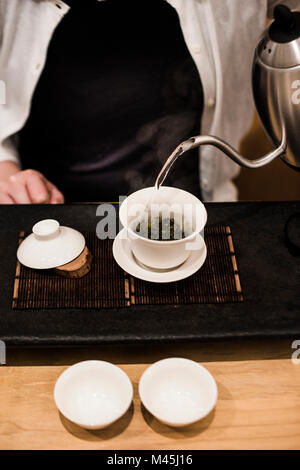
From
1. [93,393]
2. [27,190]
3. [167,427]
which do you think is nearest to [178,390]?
[167,427]

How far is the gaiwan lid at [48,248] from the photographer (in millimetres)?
1073

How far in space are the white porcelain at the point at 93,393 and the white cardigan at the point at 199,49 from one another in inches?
41.2

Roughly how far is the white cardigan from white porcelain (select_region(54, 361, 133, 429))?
1046 mm

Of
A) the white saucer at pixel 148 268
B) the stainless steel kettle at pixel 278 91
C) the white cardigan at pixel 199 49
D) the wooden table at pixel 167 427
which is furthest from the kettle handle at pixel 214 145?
the white cardigan at pixel 199 49

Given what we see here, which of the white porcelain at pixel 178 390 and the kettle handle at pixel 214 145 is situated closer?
the white porcelain at pixel 178 390

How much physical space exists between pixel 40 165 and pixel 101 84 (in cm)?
45

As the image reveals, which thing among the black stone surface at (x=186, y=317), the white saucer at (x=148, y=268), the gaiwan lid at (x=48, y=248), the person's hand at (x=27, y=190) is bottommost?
the black stone surface at (x=186, y=317)

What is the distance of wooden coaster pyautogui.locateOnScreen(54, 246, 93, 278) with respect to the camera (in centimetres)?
111

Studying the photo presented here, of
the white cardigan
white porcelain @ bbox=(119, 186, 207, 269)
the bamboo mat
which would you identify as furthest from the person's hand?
white porcelain @ bbox=(119, 186, 207, 269)

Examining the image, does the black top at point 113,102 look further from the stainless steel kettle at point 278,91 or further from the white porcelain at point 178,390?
the white porcelain at point 178,390

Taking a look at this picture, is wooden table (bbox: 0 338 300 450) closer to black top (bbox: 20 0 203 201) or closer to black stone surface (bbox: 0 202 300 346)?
black stone surface (bbox: 0 202 300 346)

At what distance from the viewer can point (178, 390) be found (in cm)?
96
